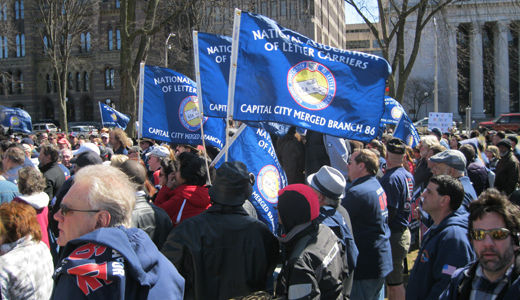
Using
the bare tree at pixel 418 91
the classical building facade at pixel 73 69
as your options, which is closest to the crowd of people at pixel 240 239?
the bare tree at pixel 418 91

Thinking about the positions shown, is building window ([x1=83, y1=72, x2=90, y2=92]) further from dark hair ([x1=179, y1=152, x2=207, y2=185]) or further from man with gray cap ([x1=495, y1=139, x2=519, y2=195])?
dark hair ([x1=179, y1=152, x2=207, y2=185])

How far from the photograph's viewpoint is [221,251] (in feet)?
10.7

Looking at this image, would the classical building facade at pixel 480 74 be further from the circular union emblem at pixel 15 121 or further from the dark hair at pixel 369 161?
the dark hair at pixel 369 161

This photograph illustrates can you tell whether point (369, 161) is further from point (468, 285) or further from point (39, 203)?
point (39, 203)

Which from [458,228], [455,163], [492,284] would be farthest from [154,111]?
[492,284]

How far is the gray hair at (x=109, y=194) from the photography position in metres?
2.46

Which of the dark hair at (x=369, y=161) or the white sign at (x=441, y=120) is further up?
the white sign at (x=441, y=120)

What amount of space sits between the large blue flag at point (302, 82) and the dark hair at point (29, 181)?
219cm

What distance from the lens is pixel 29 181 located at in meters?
5.14

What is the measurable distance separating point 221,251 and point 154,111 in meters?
4.86

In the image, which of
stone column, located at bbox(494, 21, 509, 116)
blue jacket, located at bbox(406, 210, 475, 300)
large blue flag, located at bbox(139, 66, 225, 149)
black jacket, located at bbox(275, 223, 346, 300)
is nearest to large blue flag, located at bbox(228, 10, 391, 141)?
blue jacket, located at bbox(406, 210, 475, 300)

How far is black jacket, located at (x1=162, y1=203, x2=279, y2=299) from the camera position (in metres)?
3.21

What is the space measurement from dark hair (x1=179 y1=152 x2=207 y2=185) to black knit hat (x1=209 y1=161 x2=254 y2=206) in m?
1.00

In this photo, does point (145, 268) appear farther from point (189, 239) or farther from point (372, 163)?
point (372, 163)
